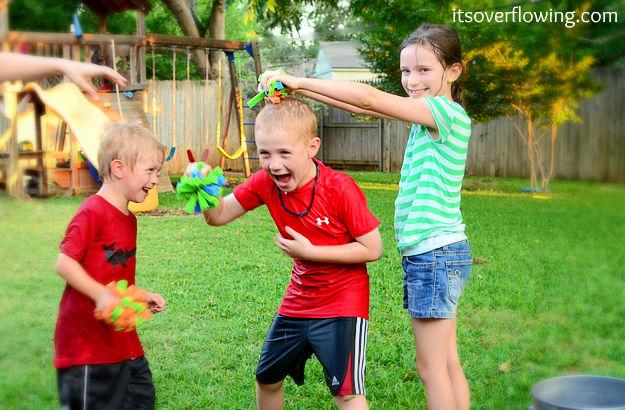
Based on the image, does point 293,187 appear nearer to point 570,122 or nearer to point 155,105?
point 155,105

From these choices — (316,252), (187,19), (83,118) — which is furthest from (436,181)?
(187,19)

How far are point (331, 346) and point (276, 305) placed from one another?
2.26 meters

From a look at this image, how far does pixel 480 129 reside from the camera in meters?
16.2

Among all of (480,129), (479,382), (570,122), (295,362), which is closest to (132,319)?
(295,362)

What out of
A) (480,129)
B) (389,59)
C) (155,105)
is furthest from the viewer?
(480,129)

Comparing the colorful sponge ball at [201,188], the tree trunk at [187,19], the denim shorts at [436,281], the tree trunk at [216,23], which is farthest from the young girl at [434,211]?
the tree trunk at [216,23]

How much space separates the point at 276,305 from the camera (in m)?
4.68

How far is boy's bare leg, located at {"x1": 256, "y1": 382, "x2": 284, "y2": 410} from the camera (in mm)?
2652

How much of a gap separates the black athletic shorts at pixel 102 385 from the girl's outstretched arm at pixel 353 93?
0.90 m

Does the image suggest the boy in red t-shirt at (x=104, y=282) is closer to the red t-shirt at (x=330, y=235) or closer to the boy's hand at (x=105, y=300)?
the boy's hand at (x=105, y=300)

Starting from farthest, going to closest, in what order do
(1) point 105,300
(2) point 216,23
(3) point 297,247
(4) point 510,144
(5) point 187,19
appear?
(2) point 216,23 → (4) point 510,144 → (5) point 187,19 → (3) point 297,247 → (1) point 105,300

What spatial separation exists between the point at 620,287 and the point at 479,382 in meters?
2.69

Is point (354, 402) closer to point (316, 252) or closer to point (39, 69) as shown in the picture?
point (316, 252)

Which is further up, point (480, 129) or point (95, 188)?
point (480, 129)
